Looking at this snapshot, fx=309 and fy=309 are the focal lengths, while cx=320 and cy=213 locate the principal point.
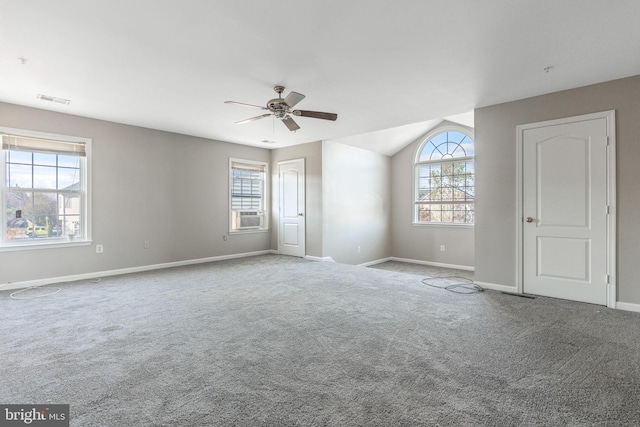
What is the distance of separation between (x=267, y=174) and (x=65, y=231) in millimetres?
3893

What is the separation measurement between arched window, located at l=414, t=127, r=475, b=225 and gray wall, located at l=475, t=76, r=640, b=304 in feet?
8.42

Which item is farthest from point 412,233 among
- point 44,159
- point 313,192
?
point 44,159

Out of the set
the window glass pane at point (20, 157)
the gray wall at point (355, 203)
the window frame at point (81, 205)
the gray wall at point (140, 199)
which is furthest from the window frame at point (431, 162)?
the window glass pane at point (20, 157)

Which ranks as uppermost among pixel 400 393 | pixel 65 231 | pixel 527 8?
pixel 527 8

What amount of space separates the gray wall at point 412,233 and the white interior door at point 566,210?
2717 mm

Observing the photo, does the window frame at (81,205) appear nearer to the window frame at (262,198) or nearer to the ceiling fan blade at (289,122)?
the window frame at (262,198)

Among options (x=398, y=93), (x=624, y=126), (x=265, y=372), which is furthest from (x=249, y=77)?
(x=624, y=126)

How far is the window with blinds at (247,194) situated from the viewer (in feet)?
21.8

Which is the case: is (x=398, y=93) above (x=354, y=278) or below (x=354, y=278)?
above

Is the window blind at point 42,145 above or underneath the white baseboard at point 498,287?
A: above

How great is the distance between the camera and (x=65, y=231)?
4.57 meters

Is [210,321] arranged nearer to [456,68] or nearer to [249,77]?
[249,77]

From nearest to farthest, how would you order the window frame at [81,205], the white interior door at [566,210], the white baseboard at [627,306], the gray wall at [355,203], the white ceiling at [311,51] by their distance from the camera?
1. the white ceiling at [311,51]
2. the white baseboard at [627,306]
3. the white interior door at [566,210]
4. the window frame at [81,205]
5. the gray wall at [355,203]

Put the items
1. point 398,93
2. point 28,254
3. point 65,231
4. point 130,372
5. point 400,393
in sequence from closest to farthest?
point 400,393
point 130,372
point 398,93
point 28,254
point 65,231
